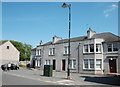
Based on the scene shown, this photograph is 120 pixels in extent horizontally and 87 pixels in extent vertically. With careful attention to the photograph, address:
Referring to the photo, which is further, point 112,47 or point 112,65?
point 112,47

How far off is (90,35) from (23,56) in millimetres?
61164

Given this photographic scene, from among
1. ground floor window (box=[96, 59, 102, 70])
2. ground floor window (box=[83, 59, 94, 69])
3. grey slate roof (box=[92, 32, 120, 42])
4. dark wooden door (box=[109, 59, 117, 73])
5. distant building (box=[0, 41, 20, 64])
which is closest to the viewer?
dark wooden door (box=[109, 59, 117, 73])

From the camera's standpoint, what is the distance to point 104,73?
26.4 metres

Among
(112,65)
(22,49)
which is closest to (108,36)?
(112,65)

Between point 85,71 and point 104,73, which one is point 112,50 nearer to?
point 104,73

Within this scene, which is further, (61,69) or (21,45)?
(21,45)

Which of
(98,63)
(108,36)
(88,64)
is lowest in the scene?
(88,64)

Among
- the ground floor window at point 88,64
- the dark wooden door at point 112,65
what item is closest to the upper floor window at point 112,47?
the dark wooden door at point 112,65

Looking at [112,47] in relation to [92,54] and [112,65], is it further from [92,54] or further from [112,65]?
[92,54]

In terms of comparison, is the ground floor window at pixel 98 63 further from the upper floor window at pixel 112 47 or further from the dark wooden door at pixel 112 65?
the upper floor window at pixel 112 47

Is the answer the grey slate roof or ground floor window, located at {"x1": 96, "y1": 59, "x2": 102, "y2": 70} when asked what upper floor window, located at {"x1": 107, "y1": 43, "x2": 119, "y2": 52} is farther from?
ground floor window, located at {"x1": 96, "y1": 59, "x2": 102, "y2": 70}

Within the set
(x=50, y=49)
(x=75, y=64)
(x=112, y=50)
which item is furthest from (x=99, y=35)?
(x=50, y=49)

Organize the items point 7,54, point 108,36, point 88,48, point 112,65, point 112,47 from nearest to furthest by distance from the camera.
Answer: point 112,65 → point 112,47 → point 88,48 → point 108,36 → point 7,54

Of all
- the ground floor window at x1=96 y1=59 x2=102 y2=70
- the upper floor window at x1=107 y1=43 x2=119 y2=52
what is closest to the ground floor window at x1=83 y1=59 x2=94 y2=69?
the ground floor window at x1=96 y1=59 x2=102 y2=70
